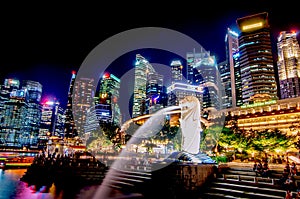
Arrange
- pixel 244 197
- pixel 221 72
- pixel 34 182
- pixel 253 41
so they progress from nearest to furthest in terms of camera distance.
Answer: pixel 244 197 < pixel 34 182 < pixel 253 41 < pixel 221 72

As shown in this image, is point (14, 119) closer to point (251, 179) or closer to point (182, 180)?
point (182, 180)

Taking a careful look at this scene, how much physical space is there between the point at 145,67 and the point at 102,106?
6813cm

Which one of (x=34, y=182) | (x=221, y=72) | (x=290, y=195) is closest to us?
(x=290, y=195)

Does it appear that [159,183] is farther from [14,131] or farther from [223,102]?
[223,102]

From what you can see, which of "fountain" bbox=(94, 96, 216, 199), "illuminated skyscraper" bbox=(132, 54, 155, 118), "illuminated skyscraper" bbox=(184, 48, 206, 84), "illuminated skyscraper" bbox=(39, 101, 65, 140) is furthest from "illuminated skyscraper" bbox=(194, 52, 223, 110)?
"fountain" bbox=(94, 96, 216, 199)

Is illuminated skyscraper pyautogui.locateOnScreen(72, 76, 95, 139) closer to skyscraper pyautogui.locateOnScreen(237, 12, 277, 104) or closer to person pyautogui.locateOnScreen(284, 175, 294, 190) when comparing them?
skyscraper pyautogui.locateOnScreen(237, 12, 277, 104)

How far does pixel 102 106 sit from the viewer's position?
128m

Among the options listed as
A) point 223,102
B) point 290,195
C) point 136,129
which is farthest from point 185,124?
point 223,102

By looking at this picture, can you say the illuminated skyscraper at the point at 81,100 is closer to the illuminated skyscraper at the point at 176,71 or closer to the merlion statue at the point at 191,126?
the illuminated skyscraper at the point at 176,71

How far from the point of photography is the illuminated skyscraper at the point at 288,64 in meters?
122

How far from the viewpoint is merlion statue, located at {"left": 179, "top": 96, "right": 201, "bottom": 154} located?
15.0m

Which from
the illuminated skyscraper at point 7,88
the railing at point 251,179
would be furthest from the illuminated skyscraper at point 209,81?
the railing at point 251,179

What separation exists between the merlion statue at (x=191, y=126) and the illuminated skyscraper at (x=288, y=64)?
4945 inches

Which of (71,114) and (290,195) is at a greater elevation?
(71,114)
